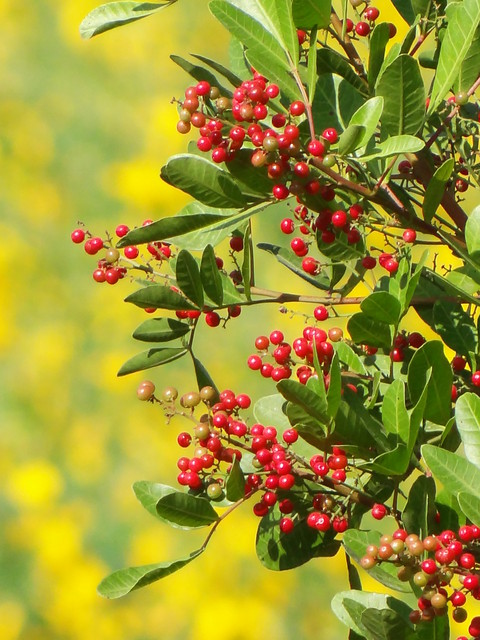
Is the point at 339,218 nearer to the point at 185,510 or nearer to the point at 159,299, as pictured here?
the point at 159,299

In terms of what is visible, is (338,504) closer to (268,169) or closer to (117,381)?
(268,169)

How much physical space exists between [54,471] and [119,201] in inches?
58.1

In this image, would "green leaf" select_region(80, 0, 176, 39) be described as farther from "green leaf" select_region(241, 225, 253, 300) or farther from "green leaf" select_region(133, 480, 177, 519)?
"green leaf" select_region(133, 480, 177, 519)

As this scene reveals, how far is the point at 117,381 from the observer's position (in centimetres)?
443

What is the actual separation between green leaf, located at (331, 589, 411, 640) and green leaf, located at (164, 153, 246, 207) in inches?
17.8

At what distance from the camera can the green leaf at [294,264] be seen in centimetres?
130

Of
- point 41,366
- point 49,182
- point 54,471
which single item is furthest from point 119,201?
point 54,471

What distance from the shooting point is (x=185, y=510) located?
109 cm

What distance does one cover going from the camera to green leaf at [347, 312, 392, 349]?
3.58 feet

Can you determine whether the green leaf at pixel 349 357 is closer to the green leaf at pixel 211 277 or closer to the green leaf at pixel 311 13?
the green leaf at pixel 211 277

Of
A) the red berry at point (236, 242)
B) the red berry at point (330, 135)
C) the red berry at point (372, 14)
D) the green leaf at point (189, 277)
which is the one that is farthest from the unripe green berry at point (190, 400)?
the red berry at point (372, 14)

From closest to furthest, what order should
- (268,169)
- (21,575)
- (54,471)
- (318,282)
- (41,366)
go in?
(268,169) → (318,282) → (21,575) → (54,471) → (41,366)

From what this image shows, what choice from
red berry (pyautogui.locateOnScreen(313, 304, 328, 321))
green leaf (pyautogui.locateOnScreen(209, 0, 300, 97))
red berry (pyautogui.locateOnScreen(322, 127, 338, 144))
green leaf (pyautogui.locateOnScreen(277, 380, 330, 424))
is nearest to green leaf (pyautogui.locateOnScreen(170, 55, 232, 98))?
green leaf (pyautogui.locateOnScreen(209, 0, 300, 97))

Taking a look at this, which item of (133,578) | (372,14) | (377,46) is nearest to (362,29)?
(372,14)
